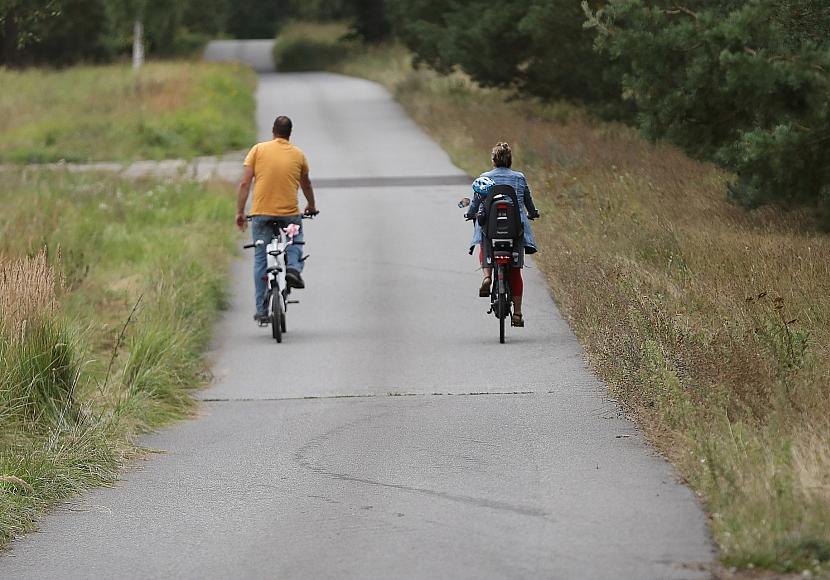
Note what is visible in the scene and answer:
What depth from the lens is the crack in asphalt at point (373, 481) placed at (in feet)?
26.1

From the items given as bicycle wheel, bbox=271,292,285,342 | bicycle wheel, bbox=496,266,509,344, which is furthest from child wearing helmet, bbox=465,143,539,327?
bicycle wheel, bbox=271,292,285,342

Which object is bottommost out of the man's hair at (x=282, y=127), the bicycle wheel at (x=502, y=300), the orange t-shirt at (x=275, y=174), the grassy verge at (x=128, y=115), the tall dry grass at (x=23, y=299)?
the grassy verge at (x=128, y=115)

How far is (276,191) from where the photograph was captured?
14.6 metres

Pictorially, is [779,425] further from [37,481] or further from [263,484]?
[37,481]

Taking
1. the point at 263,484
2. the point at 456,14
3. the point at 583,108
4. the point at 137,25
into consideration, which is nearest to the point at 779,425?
the point at 263,484

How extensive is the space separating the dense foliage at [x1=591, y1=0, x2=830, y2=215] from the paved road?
2.37m

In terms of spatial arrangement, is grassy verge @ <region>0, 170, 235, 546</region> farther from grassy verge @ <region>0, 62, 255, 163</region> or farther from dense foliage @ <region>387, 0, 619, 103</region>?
grassy verge @ <region>0, 62, 255, 163</region>

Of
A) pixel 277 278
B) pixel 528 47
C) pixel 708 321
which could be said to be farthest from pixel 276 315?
pixel 528 47

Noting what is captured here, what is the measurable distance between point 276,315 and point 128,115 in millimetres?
24174

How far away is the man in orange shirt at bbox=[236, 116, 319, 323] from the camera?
47.8 ft

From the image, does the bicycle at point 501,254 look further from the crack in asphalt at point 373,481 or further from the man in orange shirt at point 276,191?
the crack in asphalt at point 373,481

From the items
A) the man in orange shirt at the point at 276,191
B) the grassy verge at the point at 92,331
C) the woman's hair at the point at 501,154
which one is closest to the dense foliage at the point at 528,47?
the grassy verge at the point at 92,331

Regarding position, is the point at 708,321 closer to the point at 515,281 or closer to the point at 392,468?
the point at 515,281

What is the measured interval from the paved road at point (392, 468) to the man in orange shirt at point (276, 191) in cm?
80
